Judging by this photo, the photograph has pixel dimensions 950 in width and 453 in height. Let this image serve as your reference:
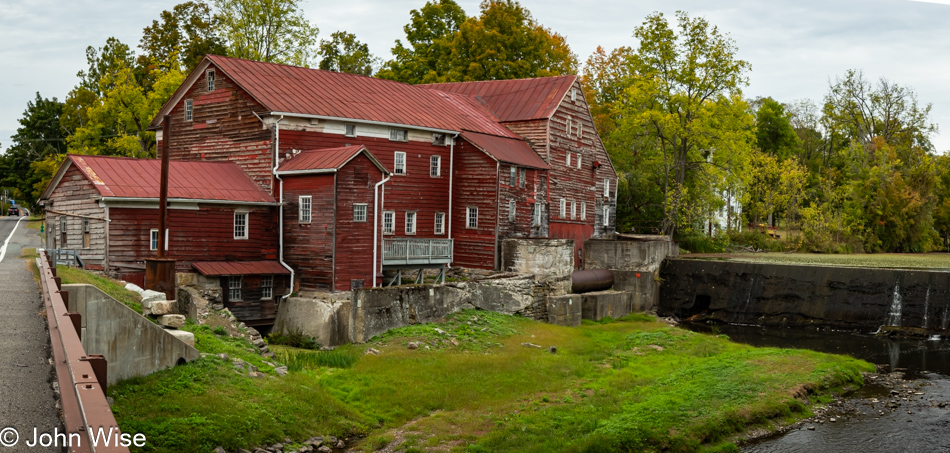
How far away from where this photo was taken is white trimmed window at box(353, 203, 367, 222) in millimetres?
28812

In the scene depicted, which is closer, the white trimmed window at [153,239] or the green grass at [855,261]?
the white trimmed window at [153,239]

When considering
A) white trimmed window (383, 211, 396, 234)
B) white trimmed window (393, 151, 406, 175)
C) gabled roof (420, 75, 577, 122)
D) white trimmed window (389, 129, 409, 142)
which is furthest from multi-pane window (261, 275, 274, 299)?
gabled roof (420, 75, 577, 122)

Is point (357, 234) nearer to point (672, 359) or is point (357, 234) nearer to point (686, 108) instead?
point (672, 359)

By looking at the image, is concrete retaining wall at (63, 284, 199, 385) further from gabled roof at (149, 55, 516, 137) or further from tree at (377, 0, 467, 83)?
tree at (377, 0, 467, 83)

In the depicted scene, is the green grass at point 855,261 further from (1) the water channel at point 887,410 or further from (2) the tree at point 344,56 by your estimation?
(2) the tree at point 344,56

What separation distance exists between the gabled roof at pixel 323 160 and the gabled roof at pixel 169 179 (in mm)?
1537

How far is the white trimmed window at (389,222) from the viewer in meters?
33.6

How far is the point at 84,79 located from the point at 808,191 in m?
58.8

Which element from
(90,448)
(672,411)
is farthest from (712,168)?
(90,448)

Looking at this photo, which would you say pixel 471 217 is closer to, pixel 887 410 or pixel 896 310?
pixel 887 410

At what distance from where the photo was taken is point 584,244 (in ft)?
144

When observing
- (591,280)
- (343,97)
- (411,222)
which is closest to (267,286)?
(411,222)

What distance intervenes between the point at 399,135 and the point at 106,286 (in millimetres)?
16096

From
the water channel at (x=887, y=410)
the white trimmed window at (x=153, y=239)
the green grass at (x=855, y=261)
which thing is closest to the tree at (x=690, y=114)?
the green grass at (x=855, y=261)
